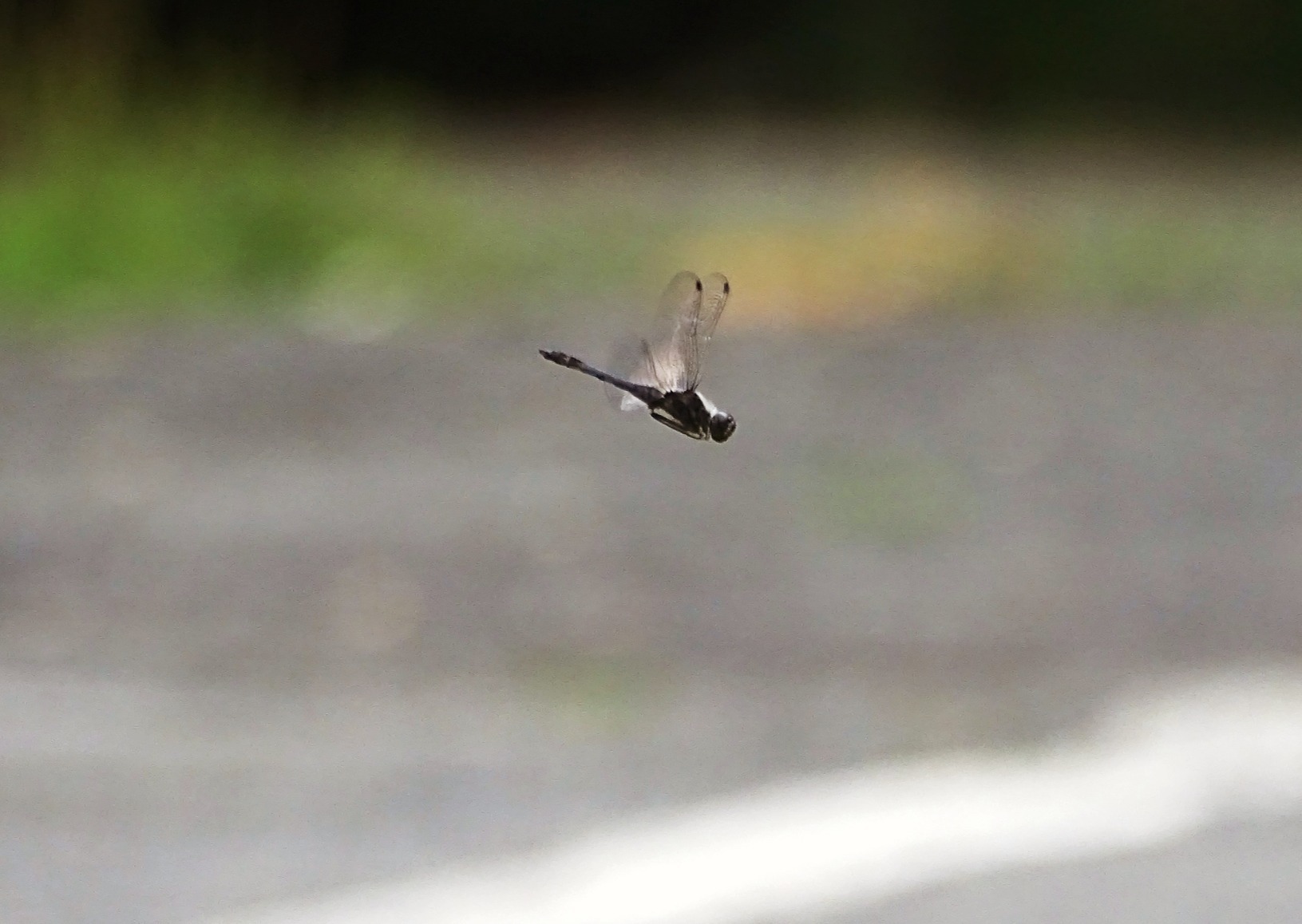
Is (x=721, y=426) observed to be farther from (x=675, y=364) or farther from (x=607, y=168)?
(x=607, y=168)

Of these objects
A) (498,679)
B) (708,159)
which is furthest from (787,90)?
(498,679)

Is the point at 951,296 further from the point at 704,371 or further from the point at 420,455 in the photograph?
the point at 704,371

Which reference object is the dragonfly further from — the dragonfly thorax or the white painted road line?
the white painted road line

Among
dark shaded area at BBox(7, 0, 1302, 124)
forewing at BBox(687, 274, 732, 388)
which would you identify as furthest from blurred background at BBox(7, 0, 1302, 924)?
dark shaded area at BBox(7, 0, 1302, 124)

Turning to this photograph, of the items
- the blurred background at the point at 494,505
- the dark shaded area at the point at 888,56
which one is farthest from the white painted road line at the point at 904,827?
the dark shaded area at the point at 888,56

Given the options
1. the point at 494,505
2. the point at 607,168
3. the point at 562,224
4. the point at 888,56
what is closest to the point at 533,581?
the point at 494,505

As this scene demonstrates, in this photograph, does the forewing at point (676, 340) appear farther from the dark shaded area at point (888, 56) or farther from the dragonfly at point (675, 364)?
the dark shaded area at point (888, 56)

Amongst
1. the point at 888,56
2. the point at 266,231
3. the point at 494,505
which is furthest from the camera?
the point at 888,56
